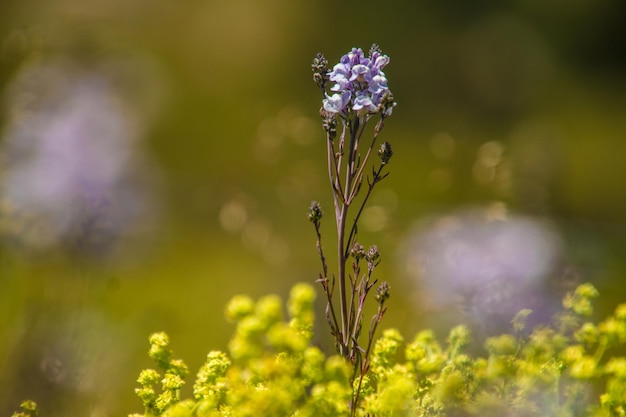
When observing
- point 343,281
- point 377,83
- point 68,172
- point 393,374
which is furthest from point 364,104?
point 68,172

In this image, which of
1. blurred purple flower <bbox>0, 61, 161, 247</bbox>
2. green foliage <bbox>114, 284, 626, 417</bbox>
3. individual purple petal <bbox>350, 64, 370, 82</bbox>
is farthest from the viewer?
blurred purple flower <bbox>0, 61, 161, 247</bbox>

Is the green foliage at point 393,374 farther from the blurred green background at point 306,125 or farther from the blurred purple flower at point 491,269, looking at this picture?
the blurred green background at point 306,125

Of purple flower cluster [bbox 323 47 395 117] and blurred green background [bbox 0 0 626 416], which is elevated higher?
blurred green background [bbox 0 0 626 416]

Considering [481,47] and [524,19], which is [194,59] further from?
[524,19]

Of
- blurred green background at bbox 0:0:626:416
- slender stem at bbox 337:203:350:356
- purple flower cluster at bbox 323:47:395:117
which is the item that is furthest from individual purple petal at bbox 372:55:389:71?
blurred green background at bbox 0:0:626:416

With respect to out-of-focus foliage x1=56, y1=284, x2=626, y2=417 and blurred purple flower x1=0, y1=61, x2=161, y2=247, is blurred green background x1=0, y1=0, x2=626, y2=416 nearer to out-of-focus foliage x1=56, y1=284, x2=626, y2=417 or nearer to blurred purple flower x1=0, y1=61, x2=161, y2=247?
blurred purple flower x1=0, y1=61, x2=161, y2=247

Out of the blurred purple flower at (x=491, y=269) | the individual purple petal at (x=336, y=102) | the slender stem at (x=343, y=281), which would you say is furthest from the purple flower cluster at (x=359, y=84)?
the blurred purple flower at (x=491, y=269)
